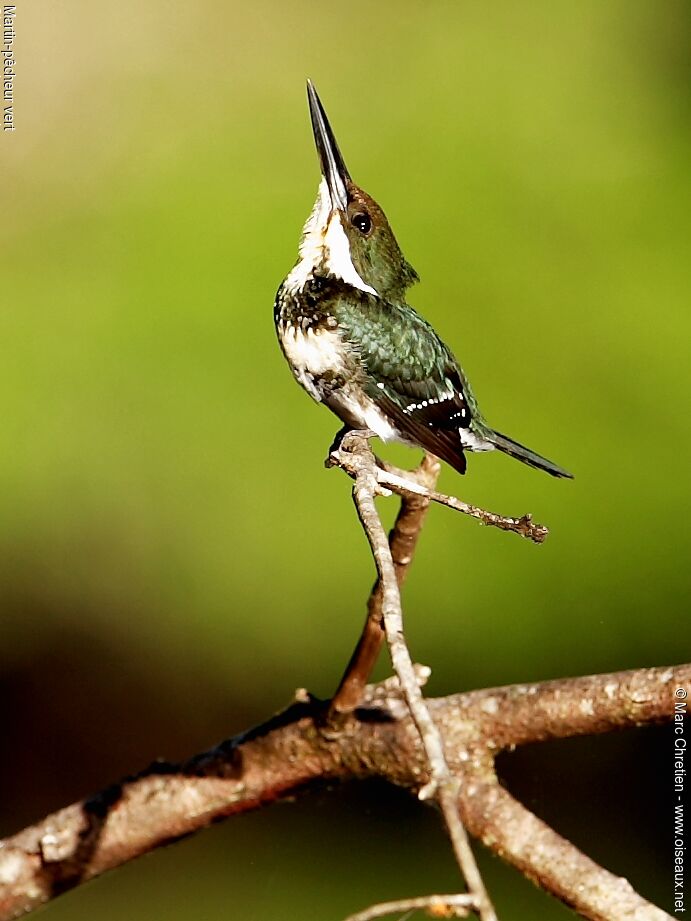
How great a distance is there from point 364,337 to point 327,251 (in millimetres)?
121

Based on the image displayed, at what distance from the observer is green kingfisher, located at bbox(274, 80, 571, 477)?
52.5 inches

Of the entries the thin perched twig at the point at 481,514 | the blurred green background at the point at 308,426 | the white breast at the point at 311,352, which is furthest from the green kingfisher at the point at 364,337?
the blurred green background at the point at 308,426

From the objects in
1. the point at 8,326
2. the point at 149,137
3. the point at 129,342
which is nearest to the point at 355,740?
the point at 129,342

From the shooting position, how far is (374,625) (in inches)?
45.7

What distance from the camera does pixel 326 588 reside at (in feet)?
7.16

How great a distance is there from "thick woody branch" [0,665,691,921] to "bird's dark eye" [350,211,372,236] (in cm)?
48

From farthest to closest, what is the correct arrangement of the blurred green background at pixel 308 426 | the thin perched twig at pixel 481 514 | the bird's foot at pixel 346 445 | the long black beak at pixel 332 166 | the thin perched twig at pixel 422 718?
the blurred green background at pixel 308 426 < the long black beak at pixel 332 166 < the bird's foot at pixel 346 445 < the thin perched twig at pixel 481 514 < the thin perched twig at pixel 422 718

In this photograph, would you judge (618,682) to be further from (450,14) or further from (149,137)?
(450,14)

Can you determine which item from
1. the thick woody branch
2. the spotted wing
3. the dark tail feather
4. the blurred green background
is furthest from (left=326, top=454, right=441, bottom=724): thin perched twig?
the blurred green background

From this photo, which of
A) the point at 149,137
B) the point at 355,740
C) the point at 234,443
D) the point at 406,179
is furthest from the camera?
the point at 149,137

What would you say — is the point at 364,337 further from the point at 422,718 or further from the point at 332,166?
the point at 422,718

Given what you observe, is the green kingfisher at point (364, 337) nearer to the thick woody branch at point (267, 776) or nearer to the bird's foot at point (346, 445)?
the bird's foot at point (346, 445)

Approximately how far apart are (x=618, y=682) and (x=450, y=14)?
2.47 m

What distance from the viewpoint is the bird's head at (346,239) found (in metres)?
1.40
